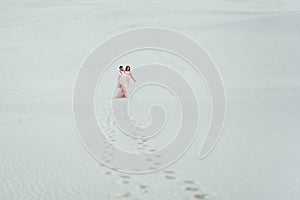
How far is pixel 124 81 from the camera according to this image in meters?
3.50

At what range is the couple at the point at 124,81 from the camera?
3449 millimetres

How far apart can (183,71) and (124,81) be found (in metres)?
0.66

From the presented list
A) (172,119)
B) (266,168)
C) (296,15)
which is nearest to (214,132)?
(172,119)

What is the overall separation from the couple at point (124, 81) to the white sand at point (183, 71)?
17.6 inches

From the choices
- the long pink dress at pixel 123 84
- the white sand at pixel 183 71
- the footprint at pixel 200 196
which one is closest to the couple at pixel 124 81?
the long pink dress at pixel 123 84

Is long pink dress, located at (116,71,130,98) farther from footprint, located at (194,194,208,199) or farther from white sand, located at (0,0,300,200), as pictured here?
footprint, located at (194,194,208,199)

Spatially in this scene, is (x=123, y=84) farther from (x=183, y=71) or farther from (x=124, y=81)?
(x=183, y=71)

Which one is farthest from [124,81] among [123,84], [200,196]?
[200,196]

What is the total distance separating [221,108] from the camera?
10.4ft

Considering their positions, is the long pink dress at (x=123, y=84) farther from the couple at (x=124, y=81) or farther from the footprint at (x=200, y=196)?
the footprint at (x=200, y=196)

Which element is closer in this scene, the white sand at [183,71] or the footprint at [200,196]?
the footprint at [200,196]

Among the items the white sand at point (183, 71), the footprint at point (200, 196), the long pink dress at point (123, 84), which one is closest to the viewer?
the footprint at point (200, 196)

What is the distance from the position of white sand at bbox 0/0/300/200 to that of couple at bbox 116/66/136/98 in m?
0.45

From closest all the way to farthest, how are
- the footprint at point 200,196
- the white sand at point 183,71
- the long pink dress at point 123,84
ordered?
1. the footprint at point 200,196
2. the white sand at point 183,71
3. the long pink dress at point 123,84
